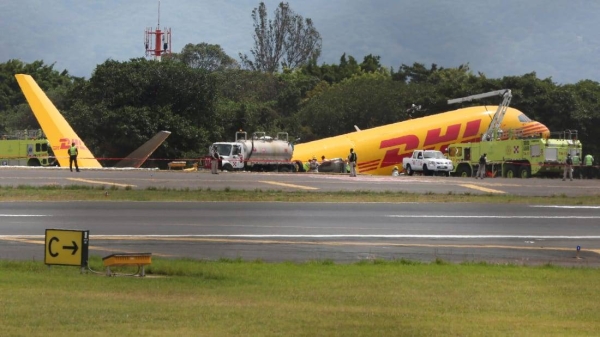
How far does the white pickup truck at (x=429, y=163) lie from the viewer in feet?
208

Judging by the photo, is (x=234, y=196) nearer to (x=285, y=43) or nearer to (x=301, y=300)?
(x=301, y=300)

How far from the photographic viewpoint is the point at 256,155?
217 ft

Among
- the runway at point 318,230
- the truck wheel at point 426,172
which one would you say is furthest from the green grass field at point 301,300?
the truck wheel at point 426,172

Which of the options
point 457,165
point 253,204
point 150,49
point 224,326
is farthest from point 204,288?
point 150,49

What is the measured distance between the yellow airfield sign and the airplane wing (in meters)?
43.5

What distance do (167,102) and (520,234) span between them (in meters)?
53.2

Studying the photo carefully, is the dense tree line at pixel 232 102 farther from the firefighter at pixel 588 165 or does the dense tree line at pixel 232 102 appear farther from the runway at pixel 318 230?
the runway at pixel 318 230

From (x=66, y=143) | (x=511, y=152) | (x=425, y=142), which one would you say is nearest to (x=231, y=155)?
(x=66, y=143)

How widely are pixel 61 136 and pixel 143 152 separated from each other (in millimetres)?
5242

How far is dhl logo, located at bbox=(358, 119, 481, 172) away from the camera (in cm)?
6981

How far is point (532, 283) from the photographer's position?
16.3 meters

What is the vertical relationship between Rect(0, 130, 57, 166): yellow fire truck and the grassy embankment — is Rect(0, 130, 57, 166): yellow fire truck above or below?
above

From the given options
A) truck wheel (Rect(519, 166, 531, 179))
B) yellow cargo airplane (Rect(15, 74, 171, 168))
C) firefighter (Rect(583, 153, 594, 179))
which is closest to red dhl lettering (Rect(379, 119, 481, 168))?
truck wheel (Rect(519, 166, 531, 179))

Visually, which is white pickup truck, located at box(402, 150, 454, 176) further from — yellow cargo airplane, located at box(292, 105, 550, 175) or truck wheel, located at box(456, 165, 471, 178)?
yellow cargo airplane, located at box(292, 105, 550, 175)
